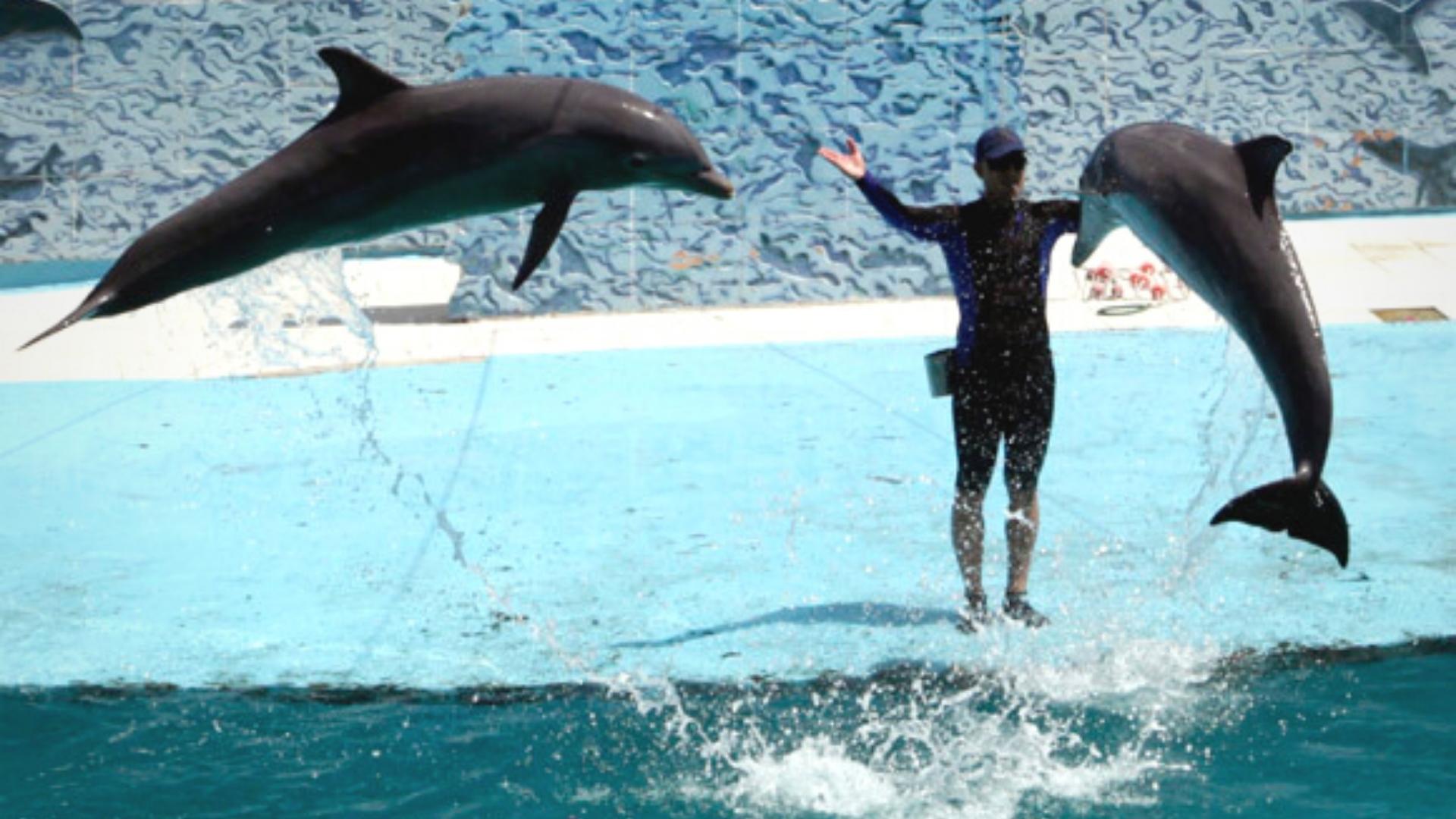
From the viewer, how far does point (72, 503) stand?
8.04 meters

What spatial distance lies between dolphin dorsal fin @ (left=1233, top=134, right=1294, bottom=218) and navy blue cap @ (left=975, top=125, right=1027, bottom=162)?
3.21 ft

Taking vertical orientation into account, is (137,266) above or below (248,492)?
above

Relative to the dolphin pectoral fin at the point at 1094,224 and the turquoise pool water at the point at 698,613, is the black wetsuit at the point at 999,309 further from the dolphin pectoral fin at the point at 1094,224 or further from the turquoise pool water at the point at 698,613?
the turquoise pool water at the point at 698,613

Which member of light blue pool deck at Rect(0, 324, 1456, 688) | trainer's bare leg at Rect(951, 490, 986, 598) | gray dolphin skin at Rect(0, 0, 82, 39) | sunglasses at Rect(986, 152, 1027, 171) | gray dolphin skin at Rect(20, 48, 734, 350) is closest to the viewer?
gray dolphin skin at Rect(20, 48, 734, 350)

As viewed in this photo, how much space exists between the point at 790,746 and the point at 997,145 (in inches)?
76.1

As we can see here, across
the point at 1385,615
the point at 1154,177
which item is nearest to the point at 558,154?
the point at 1154,177

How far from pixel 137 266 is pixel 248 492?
164 inches

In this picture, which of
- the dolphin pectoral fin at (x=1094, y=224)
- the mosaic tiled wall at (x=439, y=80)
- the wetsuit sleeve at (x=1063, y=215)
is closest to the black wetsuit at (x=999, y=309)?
the wetsuit sleeve at (x=1063, y=215)

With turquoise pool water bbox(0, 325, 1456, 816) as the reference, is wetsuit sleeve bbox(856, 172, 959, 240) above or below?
above

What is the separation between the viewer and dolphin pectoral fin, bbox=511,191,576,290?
4281 millimetres

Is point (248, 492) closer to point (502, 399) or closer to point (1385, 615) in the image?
point (502, 399)

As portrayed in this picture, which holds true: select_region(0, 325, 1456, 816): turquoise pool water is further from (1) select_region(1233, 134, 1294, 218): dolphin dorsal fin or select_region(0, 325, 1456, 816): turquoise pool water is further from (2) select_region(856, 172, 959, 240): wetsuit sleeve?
(1) select_region(1233, 134, 1294, 218): dolphin dorsal fin

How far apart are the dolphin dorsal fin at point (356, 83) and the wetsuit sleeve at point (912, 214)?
1704 mm

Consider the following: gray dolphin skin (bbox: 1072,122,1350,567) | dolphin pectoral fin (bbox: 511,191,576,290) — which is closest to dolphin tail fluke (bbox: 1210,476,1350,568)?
gray dolphin skin (bbox: 1072,122,1350,567)
